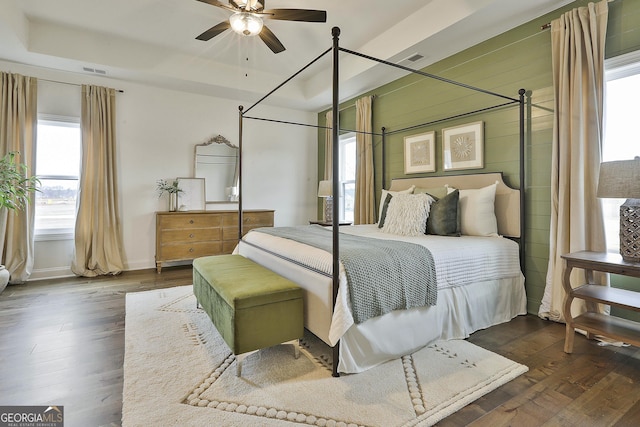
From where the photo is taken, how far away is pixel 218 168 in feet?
17.6

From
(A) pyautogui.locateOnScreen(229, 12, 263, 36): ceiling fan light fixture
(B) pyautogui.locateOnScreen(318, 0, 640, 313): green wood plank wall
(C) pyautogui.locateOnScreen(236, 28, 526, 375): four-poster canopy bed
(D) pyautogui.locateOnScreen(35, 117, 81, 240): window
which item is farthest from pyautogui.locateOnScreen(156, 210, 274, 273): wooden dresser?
(B) pyautogui.locateOnScreen(318, 0, 640, 313): green wood plank wall

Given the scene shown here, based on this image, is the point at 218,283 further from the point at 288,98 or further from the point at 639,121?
the point at 288,98

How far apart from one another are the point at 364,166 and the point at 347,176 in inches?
31.3

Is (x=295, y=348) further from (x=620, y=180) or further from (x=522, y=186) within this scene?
(x=522, y=186)

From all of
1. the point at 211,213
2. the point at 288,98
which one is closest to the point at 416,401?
the point at 211,213

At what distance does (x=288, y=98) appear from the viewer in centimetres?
543

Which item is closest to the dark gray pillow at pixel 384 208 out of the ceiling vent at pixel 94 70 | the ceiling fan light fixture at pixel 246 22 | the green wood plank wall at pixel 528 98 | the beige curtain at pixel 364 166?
the green wood plank wall at pixel 528 98

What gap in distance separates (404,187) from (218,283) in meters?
2.84

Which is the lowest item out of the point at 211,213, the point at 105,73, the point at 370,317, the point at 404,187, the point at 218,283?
the point at 370,317

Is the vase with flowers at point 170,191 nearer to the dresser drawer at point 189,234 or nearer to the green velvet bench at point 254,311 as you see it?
the dresser drawer at point 189,234

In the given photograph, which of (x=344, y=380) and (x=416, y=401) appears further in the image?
(x=344, y=380)

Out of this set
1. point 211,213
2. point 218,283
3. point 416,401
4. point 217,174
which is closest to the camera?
point 416,401

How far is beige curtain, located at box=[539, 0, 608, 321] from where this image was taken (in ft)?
8.21

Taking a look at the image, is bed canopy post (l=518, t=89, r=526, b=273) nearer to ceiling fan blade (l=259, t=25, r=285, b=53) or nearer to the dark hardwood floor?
the dark hardwood floor
